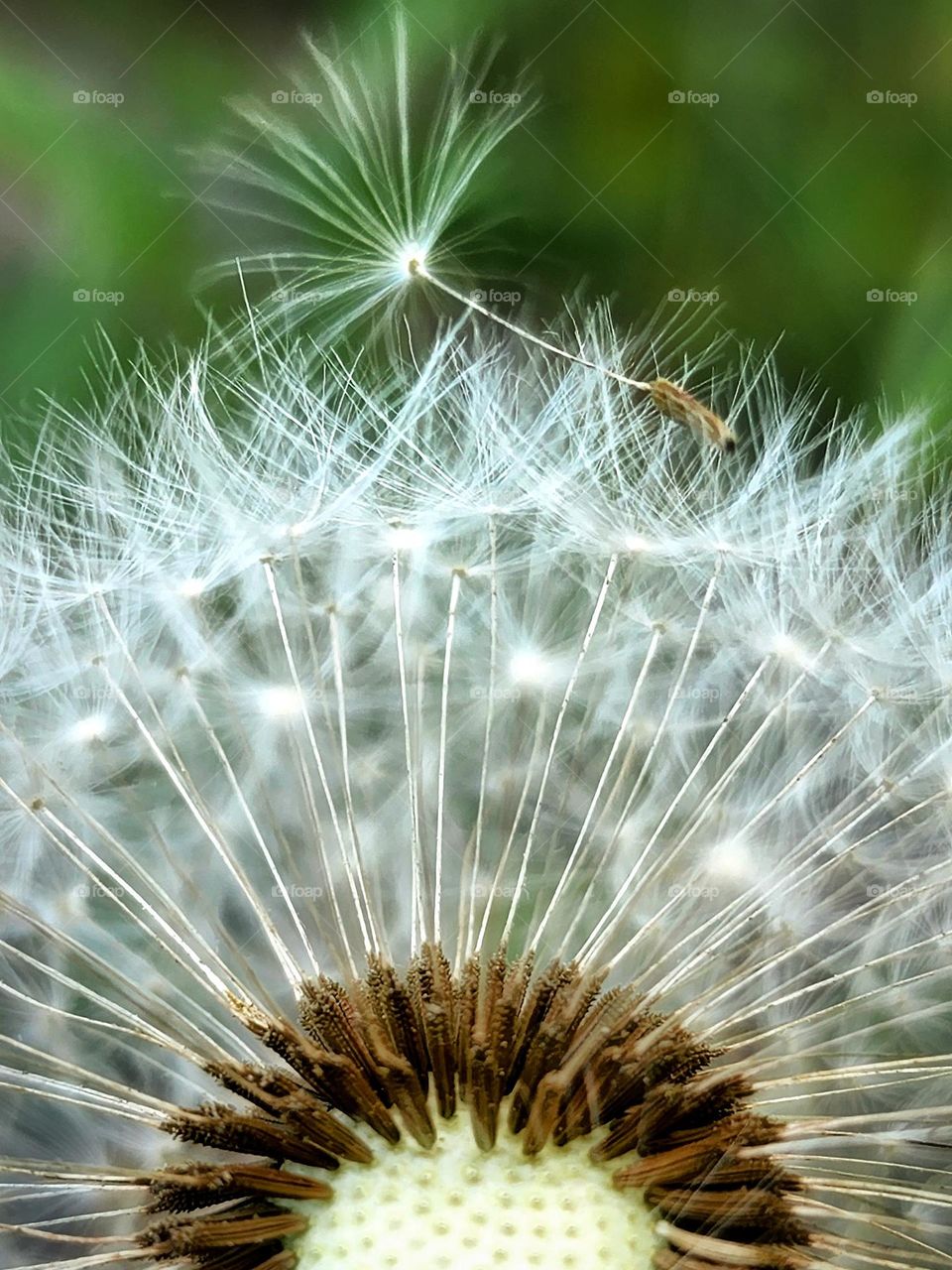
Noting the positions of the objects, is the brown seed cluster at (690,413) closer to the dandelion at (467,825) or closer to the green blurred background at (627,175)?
the dandelion at (467,825)

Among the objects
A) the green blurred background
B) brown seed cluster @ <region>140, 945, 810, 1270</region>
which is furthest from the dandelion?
the green blurred background

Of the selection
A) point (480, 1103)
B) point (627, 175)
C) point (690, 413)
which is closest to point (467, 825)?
point (480, 1103)

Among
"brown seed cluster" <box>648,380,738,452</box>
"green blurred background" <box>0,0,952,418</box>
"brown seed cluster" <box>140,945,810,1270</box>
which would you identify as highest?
"green blurred background" <box>0,0,952,418</box>

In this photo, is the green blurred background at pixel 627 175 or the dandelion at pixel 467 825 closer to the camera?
the dandelion at pixel 467 825

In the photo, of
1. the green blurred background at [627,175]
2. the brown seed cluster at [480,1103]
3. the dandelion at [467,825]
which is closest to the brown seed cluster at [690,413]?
the dandelion at [467,825]

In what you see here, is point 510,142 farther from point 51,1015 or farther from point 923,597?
point 51,1015

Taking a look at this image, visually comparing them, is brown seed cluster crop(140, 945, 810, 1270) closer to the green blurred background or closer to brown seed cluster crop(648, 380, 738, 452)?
brown seed cluster crop(648, 380, 738, 452)
